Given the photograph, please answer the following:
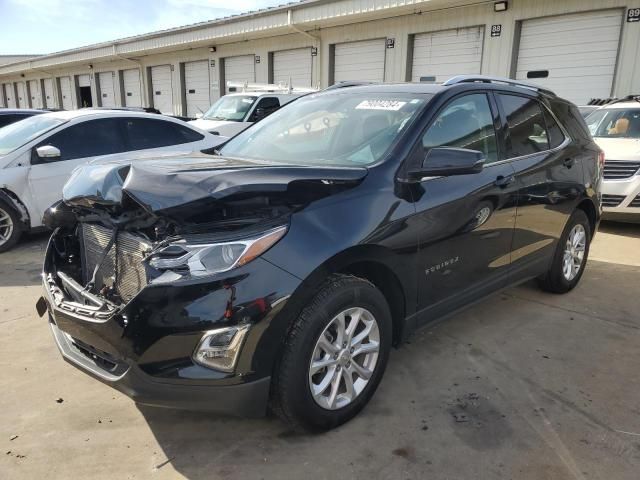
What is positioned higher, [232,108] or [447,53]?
[447,53]

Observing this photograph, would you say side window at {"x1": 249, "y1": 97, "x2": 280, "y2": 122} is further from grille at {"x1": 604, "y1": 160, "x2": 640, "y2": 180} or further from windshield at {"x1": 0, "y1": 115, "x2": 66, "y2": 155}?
grille at {"x1": 604, "y1": 160, "x2": 640, "y2": 180}

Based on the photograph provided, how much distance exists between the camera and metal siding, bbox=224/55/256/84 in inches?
751

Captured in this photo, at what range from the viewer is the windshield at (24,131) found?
6.15m

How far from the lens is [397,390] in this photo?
3.03m

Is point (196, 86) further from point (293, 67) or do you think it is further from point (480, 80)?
point (480, 80)

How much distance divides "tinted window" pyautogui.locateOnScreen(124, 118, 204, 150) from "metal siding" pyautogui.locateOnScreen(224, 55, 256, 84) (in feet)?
41.5

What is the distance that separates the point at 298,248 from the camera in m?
2.23

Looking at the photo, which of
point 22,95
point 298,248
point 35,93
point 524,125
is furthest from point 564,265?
point 22,95

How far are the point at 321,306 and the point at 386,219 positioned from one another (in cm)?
60

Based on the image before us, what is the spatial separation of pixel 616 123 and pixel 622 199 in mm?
1830

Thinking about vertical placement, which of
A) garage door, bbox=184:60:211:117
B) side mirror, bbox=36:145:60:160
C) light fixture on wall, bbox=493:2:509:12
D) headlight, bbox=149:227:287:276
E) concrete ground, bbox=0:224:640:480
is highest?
light fixture on wall, bbox=493:2:509:12

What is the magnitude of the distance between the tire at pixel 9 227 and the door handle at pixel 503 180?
539 centimetres

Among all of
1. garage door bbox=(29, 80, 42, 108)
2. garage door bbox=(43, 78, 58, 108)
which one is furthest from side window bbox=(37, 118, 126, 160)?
garage door bbox=(29, 80, 42, 108)

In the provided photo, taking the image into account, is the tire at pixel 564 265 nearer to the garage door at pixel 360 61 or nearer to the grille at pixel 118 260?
the grille at pixel 118 260
